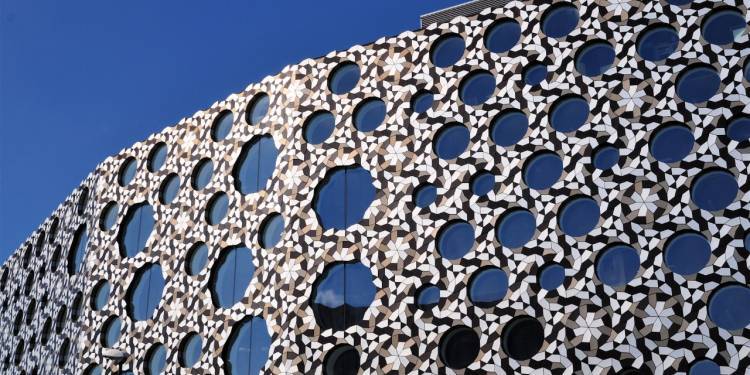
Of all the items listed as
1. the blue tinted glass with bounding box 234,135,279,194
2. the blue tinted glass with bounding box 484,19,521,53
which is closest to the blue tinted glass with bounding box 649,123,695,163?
the blue tinted glass with bounding box 484,19,521,53

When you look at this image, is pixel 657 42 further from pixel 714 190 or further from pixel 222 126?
pixel 222 126

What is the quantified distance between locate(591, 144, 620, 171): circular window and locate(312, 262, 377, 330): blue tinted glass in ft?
17.6

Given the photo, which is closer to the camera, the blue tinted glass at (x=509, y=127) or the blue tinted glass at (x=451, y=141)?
the blue tinted glass at (x=509, y=127)

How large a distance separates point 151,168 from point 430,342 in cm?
1198

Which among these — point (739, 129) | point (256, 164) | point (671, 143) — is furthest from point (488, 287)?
point (256, 164)

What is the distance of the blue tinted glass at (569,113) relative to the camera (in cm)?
2114

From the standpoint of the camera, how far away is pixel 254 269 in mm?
24562

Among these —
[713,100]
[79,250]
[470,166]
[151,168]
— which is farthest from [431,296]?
[79,250]

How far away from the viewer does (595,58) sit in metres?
21.6

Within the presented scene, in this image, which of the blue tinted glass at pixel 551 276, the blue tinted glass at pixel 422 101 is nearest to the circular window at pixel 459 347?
the blue tinted glass at pixel 551 276

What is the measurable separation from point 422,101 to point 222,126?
6601 millimetres

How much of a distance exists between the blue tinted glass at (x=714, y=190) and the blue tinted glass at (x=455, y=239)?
178 inches

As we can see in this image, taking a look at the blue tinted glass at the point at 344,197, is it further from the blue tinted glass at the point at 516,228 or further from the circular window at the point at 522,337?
the circular window at the point at 522,337

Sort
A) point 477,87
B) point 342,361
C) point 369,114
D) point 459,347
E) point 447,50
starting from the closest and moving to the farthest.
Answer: point 459,347 < point 342,361 < point 477,87 < point 447,50 < point 369,114
